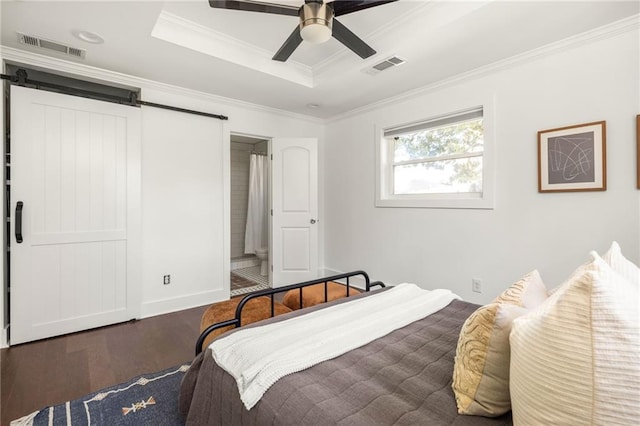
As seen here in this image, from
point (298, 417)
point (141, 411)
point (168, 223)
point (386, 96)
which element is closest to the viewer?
point (298, 417)

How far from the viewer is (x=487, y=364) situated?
869 mm

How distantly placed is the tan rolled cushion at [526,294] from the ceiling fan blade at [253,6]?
1878 mm

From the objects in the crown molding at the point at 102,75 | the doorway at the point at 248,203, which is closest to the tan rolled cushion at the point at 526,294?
the crown molding at the point at 102,75

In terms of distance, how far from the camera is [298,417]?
2.89 feet

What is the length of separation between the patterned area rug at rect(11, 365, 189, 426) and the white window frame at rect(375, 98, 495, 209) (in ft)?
9.47

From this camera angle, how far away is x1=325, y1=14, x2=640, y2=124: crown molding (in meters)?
2.21

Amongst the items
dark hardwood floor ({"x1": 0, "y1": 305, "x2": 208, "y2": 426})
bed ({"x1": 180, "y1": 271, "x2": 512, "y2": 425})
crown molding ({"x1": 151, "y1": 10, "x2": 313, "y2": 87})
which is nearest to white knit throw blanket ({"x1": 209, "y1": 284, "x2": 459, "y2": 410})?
bed ({"x1": 180, "y1": 271, "x2": 512, "y2": 425})

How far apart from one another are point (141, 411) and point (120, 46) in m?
2.76

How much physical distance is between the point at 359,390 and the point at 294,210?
3412 mm

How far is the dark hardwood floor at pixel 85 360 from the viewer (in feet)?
6.21

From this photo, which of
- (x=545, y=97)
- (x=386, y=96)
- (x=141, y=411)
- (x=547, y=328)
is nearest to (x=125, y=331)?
(x=141, y=411)

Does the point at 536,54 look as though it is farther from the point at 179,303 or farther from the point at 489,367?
the point at 179,303

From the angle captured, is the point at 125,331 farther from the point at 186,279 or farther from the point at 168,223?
the point at 168,223

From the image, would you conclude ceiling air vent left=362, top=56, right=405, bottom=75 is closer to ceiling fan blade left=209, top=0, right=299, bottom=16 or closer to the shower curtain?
ceiling fan blade left=209, top=0, right=299, bottom=16
